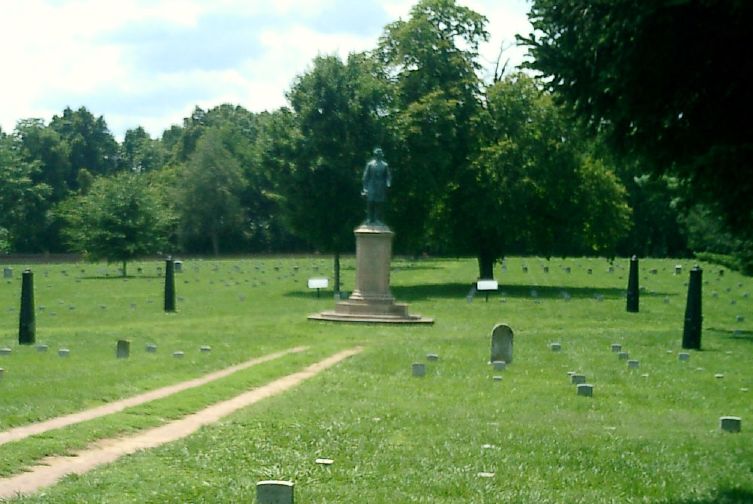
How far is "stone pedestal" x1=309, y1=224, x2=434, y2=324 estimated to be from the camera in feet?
104

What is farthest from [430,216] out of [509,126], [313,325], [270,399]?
[270,399]

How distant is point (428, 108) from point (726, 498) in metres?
37.8

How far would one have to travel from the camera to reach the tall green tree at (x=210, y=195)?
9044cm

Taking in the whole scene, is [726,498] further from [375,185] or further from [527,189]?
[527,189]

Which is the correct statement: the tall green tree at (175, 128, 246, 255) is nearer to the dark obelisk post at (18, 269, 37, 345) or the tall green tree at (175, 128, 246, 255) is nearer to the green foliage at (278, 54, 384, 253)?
the green foliage at (278, 54, 384, 253)

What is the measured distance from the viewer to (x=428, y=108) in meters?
45.8

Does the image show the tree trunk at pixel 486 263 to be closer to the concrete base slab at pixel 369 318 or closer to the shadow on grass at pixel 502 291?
the shadow on grass at pixel 502 291

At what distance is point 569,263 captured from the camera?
2778 inches

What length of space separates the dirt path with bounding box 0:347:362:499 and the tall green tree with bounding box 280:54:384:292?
2765 cm

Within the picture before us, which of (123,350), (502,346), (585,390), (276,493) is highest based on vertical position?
(276,493)

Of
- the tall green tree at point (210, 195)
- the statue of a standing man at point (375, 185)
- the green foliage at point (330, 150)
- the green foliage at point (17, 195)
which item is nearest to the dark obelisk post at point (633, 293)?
the statue of a standing man at point (375, 185)

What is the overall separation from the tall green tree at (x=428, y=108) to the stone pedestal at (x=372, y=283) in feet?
42.0

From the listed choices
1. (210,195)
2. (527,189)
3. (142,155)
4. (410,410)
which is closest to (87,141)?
(142,155)

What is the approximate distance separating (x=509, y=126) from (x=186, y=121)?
8551 cm
